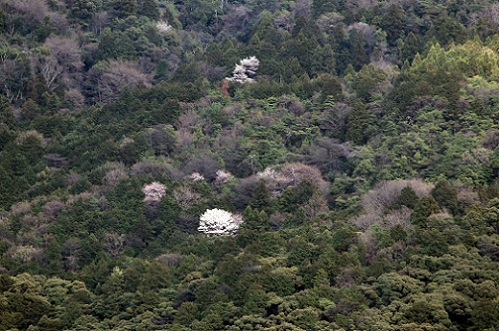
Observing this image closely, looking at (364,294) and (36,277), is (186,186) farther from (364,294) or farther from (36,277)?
(364,294)

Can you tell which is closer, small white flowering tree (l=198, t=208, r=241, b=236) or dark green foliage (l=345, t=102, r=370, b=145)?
small white flowering tree (l=198, t=208, r=241, b=236)

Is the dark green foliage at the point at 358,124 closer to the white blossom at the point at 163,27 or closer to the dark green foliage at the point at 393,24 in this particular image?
the dark green foliage at the point at 393,24

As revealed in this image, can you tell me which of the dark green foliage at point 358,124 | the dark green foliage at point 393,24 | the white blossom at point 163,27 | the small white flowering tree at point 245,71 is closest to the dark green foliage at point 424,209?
the dark green foliage at point 358,124

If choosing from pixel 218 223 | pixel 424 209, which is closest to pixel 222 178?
pixel 218 223

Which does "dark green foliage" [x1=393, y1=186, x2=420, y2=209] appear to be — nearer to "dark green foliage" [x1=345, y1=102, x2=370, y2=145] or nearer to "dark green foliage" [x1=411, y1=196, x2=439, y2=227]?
"dark green foliage" [x1=411, y1=196, x2=439, y2=227]

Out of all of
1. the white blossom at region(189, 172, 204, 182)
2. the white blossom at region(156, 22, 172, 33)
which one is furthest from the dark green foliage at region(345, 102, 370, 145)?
the white blossom at region(156, 22, 172, 33)

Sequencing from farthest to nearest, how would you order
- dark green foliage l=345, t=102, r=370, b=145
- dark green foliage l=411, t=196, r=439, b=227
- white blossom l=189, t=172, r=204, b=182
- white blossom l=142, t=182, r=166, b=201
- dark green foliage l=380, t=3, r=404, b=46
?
dark green foliage l=380, t=3, r=404, b=46, dark green foliage l=345, t=102, r=370, b=145, white blossom l=189, t=172, r=204, b=182, white blossom l=142, t=182, r=166, b=201, dark green foliage l=411, t=196, r=439, b=227

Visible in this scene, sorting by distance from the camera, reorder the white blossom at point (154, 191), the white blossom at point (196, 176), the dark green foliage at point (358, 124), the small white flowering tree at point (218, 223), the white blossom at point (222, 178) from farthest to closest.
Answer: the dark green foliage at point (358, 124)
the white blossom at point (222, 178)
the white blossom at point (196, 176)
the white blossom at point (154, 191)
the small white flowering tree at point (218, 223)

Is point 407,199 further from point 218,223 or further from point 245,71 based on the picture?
point 245,71
